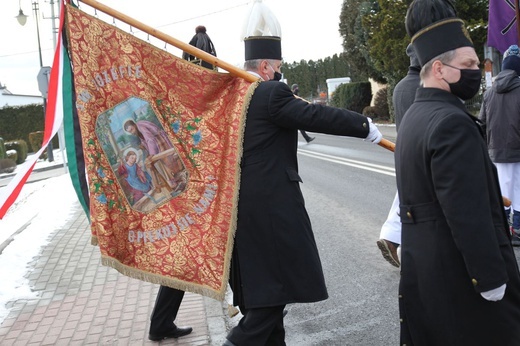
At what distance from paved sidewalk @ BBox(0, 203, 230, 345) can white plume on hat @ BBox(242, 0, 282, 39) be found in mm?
2124

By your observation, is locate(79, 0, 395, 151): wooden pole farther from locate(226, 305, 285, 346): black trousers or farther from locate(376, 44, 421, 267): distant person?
locate(226, 305, 285, 346): black trousers

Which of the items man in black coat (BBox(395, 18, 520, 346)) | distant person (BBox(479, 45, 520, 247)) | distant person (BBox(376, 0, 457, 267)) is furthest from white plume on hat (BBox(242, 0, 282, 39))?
distant person (BBox(479, 45, 520, 247))

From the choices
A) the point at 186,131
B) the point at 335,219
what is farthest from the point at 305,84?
the point at 186,131

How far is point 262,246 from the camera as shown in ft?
11.0

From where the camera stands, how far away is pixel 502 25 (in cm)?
923

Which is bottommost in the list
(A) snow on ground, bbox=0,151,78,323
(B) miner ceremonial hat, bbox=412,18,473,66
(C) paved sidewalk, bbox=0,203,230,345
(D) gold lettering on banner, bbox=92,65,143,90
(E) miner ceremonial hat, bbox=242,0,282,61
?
(A) snow on ground, bbox=0,151,78,323

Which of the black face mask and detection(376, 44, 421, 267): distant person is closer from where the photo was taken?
the black face mask

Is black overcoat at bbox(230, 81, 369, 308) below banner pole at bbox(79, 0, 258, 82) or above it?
below

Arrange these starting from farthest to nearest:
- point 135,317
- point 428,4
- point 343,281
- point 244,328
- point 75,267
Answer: point 75,267
point 343,281
point 135,317
point 244,328
point 428,4

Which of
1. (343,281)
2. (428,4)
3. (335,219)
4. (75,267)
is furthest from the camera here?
(335,219)

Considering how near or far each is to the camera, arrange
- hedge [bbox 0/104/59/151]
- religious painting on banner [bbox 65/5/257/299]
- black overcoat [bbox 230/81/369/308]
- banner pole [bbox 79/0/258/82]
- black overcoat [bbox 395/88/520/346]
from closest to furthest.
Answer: black overcoat [bbox 395/88/520/346], black overcoat [bbox 230/81/369/308], banner pole [bbox 79/0/258/82], religious painting on banner [bbox 65/5/257/299], hedge [bbox 0/104/59/151]

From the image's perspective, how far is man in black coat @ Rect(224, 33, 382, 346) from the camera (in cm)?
328

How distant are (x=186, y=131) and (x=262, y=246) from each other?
2.71 ft

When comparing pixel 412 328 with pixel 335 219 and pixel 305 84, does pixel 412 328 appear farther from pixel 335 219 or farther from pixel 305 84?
pixel 305 84
